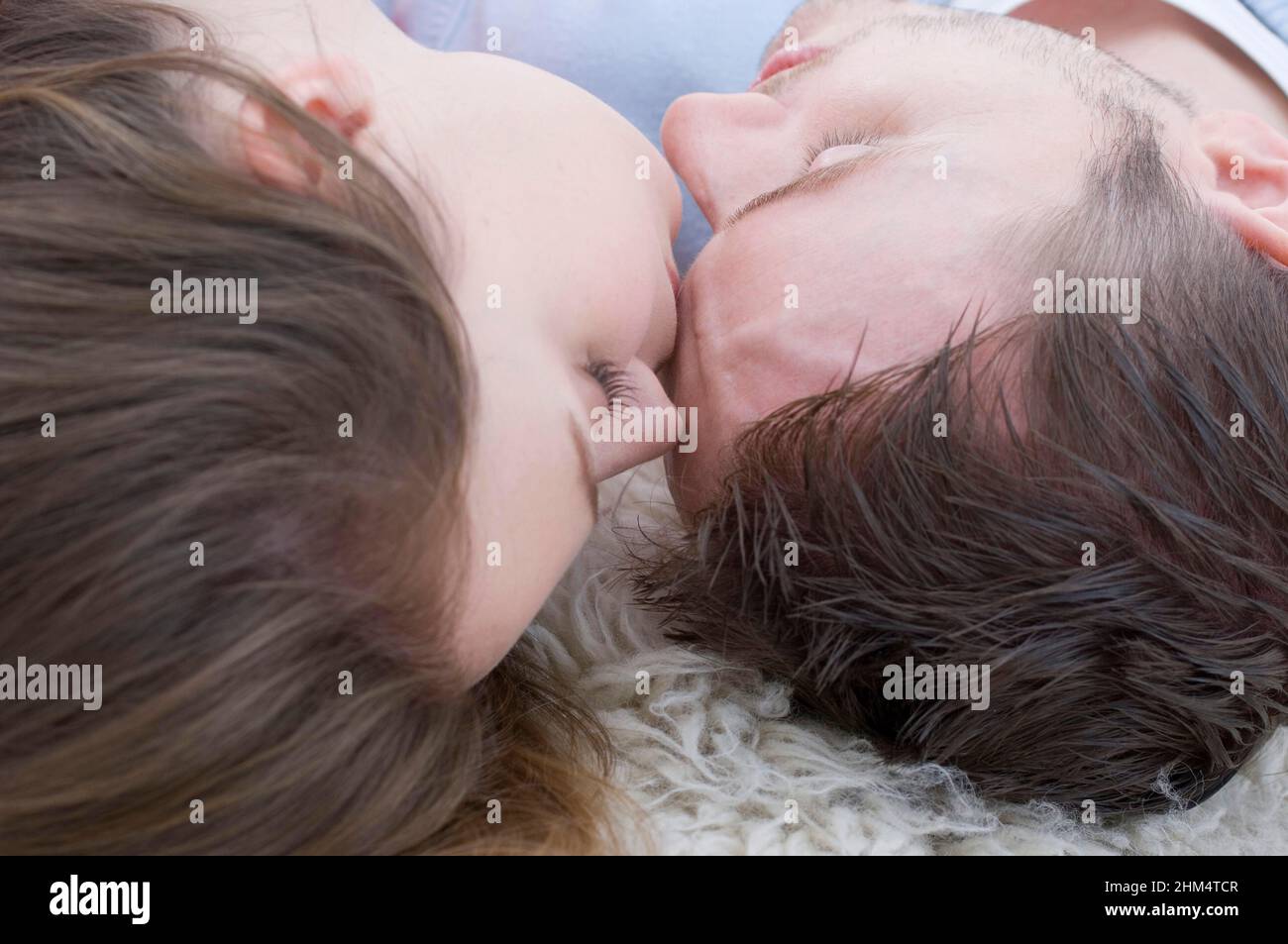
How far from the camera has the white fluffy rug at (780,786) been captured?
0.78 meters

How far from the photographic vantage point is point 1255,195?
93 centimetres

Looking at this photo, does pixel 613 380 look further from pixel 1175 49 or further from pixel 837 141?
pixel 1175 49

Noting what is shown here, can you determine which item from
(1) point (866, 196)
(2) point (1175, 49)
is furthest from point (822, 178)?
(2) point (1175, 49)

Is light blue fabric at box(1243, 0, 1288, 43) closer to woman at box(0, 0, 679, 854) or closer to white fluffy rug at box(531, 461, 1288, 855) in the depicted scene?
white fluffy rug at box(531, 461, 1288, 855)

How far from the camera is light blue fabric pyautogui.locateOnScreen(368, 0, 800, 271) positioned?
121 cm

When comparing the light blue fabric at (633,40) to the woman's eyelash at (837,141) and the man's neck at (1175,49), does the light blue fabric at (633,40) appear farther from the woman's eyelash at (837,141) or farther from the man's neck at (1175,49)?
the woman's eyelash at (837,141)

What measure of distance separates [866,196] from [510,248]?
297 mm

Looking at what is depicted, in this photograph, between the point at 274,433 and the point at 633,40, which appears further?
the point at 633,40

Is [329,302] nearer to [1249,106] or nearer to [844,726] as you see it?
[844,726]

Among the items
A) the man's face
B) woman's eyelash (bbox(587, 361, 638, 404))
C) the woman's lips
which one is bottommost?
woman's eyelash (bbox(587, 361, 638, 404))

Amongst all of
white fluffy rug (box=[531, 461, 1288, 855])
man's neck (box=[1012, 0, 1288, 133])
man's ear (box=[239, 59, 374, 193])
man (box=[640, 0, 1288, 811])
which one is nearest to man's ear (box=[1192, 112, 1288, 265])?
man (box=[640, 0, 1288, 811])

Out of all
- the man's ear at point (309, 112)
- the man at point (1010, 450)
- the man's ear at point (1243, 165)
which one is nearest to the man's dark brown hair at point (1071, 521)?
the man at point (1010, 450)

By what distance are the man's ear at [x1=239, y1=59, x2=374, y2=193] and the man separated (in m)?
0.32

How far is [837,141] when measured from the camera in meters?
0.92
